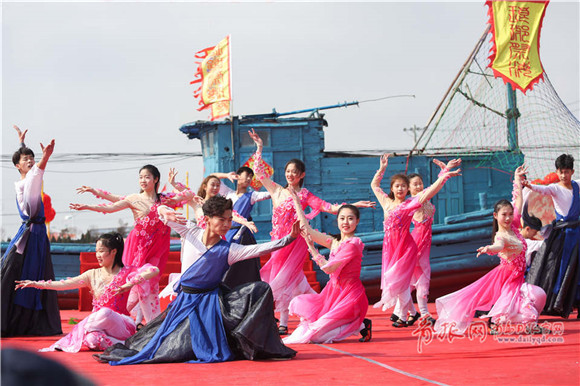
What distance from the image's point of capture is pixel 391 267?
6.92 metres

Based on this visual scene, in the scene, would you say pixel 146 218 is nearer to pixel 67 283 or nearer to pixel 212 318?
pixel 67 283

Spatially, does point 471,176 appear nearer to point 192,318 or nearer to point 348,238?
point 348,238

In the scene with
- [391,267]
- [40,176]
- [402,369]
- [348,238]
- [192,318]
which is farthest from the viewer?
[391,267]

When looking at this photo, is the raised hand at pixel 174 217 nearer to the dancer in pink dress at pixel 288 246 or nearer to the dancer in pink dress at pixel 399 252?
the dancer in pink dress at pixel 288 246

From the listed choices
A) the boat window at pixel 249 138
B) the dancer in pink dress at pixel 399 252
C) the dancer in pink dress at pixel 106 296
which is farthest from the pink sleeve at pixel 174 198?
the boat window at pixel 249 138

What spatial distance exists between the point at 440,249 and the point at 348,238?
4379 millimetres

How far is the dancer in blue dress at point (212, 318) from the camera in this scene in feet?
15.0

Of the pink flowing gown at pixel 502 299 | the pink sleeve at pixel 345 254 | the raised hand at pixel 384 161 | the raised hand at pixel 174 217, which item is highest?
the raised hand at pixel 384 161

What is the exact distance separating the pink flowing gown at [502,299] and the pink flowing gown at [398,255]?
0.72m

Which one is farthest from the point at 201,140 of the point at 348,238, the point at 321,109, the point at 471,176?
the point at 348,238

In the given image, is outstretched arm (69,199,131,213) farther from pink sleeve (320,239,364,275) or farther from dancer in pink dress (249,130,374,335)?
pink sleeve (320,239,364,275)

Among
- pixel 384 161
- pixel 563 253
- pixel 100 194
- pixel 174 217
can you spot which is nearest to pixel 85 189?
pixel 100 194

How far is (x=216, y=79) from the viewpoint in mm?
13758

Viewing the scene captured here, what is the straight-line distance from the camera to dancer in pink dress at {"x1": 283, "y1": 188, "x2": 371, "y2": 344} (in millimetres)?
5617
